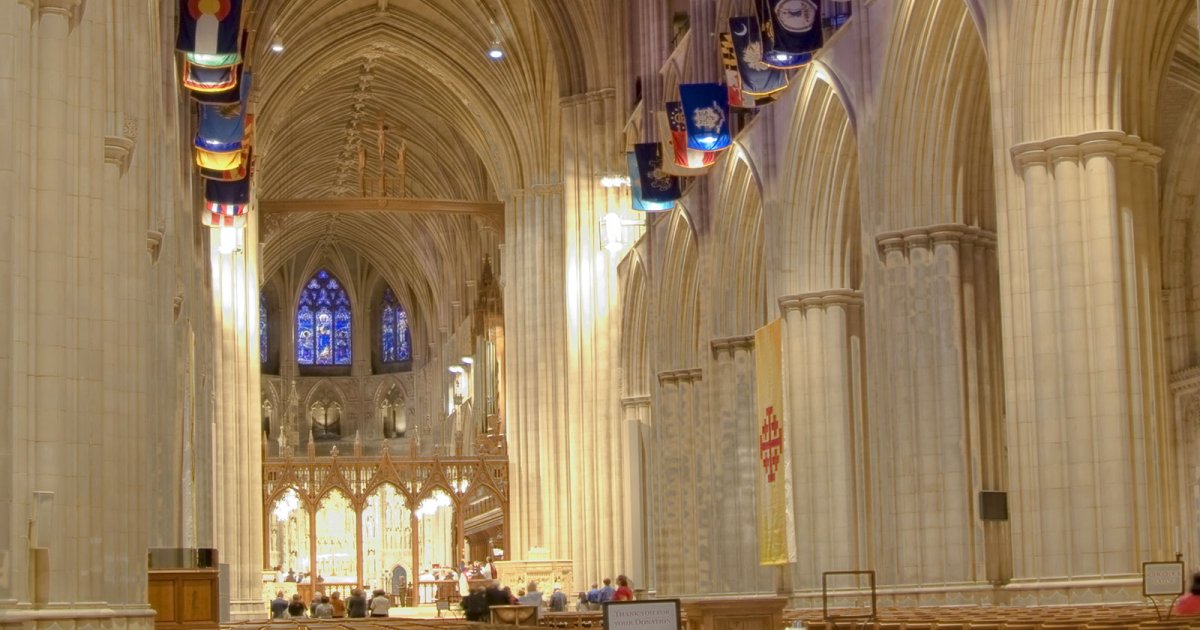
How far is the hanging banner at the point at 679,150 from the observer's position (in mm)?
27672

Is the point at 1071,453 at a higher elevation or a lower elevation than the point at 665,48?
lower

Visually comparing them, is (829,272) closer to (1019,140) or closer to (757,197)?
(757,197)

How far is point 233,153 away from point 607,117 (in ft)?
50.1

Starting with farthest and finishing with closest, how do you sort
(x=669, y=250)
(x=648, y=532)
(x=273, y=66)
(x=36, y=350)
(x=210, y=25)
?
(x=273, y=66)
(x=648, y=532)
(x=669, y=250)
(x=210, y=25)
(x=36, y=350)

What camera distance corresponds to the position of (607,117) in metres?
39.0

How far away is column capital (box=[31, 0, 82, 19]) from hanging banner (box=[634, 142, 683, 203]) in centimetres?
1823

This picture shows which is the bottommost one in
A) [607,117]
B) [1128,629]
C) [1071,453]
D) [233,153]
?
[1128,629]

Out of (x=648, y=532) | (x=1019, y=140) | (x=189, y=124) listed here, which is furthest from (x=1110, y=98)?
(x=648, y=532)

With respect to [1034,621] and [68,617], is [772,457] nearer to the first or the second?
[1034,621]

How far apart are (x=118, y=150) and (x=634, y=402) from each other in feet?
76.6

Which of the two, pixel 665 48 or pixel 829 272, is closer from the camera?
pixel 829 272

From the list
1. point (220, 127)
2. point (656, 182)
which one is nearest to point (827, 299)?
point (656, 182)

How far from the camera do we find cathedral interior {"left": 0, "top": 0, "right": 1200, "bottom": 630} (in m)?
13.6

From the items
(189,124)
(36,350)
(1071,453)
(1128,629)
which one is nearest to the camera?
(1128,629)
